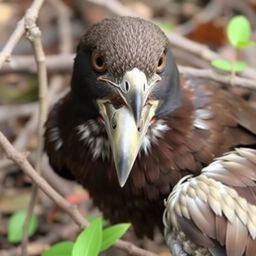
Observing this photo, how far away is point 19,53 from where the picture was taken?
14.2ft

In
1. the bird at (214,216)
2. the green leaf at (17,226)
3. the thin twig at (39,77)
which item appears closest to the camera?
the bird at (214,216)

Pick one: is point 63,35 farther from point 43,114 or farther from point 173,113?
point 173,113

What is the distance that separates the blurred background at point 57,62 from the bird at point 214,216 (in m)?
0.72

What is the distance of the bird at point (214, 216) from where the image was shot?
8.19ft

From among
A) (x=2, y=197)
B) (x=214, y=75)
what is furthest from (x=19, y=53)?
(x=214, y=75)

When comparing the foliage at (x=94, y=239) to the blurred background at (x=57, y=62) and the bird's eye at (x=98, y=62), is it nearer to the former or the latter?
the bird's eye at (x=98, y=62)

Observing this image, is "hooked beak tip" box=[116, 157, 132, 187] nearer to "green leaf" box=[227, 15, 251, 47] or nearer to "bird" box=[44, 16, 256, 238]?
"bird" box=[44, 16, 256, 238]

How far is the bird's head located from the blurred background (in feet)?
2.62

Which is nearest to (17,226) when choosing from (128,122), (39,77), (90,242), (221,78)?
(39,77)

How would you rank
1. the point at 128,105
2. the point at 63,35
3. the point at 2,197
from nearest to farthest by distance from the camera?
the point at 128,105 → the point at 2,197 → the point at 63,35

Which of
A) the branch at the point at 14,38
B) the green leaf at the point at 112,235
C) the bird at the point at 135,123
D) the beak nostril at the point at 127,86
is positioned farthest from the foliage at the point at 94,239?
the branch at the point at 14,38

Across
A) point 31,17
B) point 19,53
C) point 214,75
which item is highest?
point 31,17

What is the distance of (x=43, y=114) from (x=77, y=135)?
0.78 ft

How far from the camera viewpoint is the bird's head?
2385 millimetres
